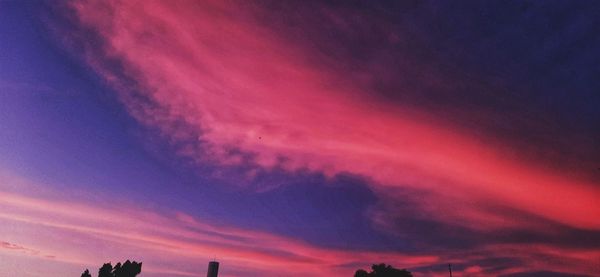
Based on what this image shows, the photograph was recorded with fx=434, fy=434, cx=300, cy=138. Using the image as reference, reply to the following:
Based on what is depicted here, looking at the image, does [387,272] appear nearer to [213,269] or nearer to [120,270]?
[120,270]

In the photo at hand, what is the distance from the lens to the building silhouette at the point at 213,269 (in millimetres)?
138875

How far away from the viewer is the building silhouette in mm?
138875

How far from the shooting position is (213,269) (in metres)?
140

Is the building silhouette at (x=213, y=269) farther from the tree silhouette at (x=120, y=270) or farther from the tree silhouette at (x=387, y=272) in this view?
the tree silhouette at (x=387, y=272)

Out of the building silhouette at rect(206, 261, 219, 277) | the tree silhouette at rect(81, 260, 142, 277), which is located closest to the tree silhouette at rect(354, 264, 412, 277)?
the tree silhouette at rect(81, 260, 142, 277)

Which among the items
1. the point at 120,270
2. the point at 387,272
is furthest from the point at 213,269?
the point at 387,272

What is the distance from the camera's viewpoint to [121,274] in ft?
285

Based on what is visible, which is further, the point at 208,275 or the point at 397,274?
the point at 208,275

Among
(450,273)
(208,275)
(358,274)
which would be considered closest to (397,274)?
(358,274)

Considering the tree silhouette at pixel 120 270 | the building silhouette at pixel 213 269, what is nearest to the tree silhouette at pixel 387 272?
the tree silhouette at pixel 120 270

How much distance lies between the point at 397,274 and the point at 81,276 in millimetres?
61373

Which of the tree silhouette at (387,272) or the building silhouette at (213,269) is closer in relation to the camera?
the tree silhouette at (387,272)

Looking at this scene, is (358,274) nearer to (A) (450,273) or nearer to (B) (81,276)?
(A) (450,273)

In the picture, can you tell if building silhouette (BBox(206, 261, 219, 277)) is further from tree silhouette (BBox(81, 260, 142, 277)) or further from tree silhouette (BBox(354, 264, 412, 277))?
tree silhouette (BBox(354, 264, 412, 277))
